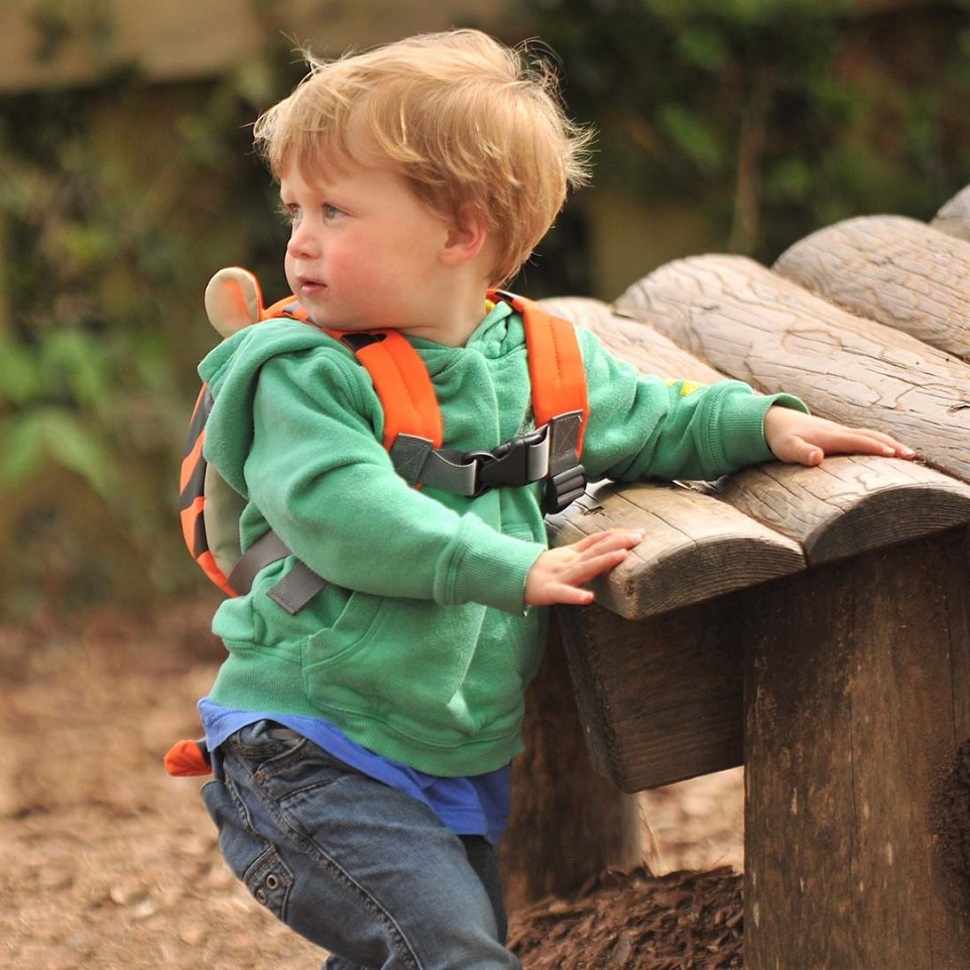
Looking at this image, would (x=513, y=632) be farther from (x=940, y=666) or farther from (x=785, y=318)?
(x=785, y=318)

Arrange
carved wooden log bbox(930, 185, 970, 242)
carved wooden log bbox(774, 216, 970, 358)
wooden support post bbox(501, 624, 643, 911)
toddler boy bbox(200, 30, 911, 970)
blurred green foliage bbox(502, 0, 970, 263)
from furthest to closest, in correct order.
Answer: blurred green foliage bbox(502, 0, 970, 263)
carved wooden log bbox(930, 185, 970, 242)
wooden support post bbox(501, 624, 643, 911)
carved wooden log bbox(774, 216, 970, 358)
toddler boy bbox(200, 30, 911, 970)

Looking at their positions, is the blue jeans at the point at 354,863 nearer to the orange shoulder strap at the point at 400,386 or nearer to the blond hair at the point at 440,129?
the orange shoulder strap at the point at 400,386

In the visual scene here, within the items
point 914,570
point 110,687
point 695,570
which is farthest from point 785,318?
point 110,687

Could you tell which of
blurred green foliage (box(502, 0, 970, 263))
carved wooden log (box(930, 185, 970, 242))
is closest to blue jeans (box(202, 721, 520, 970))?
carved wooden log (box(930, 185, 970, 242))

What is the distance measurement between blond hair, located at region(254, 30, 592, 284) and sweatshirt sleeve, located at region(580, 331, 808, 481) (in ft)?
0.84

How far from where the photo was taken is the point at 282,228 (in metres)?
5.85

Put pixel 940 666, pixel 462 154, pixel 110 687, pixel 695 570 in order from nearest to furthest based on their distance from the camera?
pixel 695 570
pixel 462 154
pixel 940 666
pixel 110 687

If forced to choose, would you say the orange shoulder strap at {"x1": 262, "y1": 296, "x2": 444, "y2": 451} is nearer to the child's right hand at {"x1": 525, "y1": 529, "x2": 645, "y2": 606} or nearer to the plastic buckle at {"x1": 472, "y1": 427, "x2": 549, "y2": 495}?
the plastic buckle at {"x1": 472, "y1": 427, "x2": 549, "y2": 495}

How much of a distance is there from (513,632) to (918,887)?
2.15 ft

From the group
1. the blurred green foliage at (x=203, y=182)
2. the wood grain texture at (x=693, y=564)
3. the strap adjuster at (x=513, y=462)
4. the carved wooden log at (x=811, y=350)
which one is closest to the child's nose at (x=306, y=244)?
the strap adjuster at (x=513, y=462)

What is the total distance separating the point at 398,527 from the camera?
194 cm

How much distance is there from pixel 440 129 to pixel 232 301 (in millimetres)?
416

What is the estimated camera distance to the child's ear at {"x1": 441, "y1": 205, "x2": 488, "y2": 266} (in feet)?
7.06

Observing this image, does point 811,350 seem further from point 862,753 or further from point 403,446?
point 403,446
